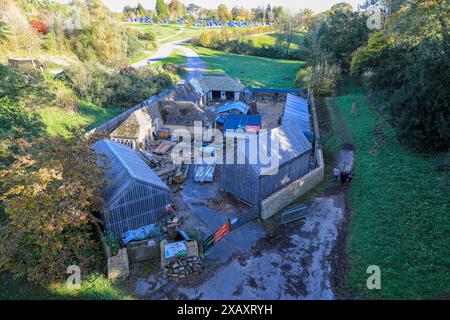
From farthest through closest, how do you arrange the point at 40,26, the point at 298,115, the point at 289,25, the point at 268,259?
the point at 289,25 < the point at 40,26 < the point at 298,115 < the point at 268,259

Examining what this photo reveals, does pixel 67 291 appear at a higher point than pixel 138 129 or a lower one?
lower

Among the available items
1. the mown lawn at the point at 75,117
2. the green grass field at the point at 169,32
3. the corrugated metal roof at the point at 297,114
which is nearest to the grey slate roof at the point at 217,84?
the corrugated metal roof at the point at 297,114

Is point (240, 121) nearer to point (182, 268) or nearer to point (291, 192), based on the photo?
point (291, 192)

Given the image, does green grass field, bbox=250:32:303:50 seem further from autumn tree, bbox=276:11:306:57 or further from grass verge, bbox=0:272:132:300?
grass verge, bbox=0:272:132:300

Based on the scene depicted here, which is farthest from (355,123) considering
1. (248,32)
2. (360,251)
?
(248,32)

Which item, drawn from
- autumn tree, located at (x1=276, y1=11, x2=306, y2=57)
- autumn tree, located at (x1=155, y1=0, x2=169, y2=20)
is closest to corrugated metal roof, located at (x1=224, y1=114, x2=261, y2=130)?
autumn tree, located at (x1=276, y1=11, x2=306, y2=57)

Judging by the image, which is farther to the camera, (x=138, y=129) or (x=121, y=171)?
(x=138, y=129)

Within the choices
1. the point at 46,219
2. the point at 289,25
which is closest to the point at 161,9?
the point at 289,25
